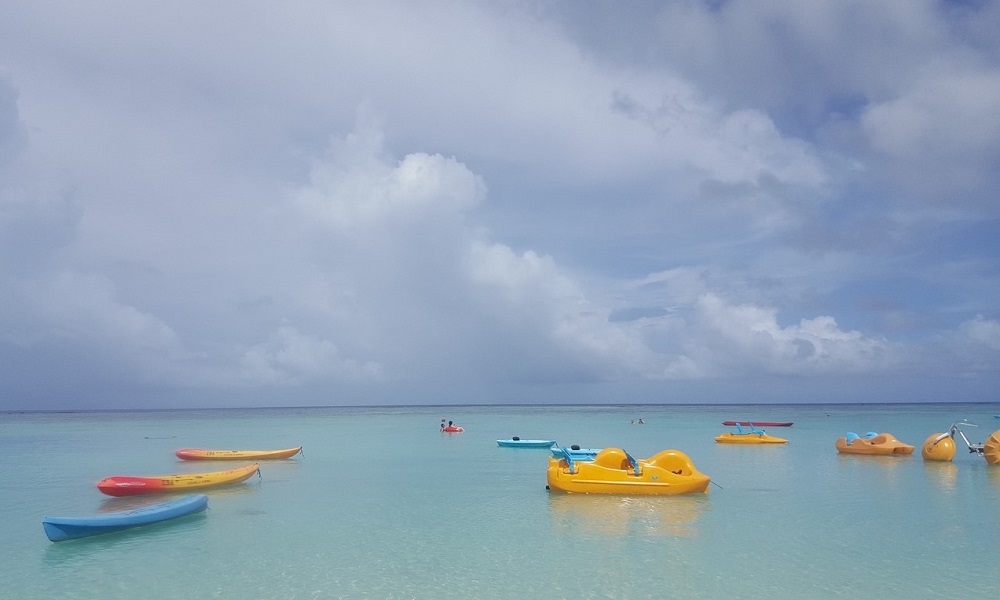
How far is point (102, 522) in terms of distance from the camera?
48.3 ft

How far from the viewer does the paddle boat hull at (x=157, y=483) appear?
20.0 m

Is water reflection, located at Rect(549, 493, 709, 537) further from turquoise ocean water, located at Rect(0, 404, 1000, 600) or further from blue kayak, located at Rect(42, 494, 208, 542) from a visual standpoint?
blue kayak, located at Rect(42, 494, 208, 542)

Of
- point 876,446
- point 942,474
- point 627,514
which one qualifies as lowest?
point 942,474

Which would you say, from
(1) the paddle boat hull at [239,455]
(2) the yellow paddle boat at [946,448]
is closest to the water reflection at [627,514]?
(2) the yellow paddle boat at [946,448]

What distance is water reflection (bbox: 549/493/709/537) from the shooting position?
15359 millimetres

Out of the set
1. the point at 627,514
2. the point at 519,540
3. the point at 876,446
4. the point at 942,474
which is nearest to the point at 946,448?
the point at 876,446

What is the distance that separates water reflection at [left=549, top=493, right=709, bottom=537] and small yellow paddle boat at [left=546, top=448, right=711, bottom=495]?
0.22 metres

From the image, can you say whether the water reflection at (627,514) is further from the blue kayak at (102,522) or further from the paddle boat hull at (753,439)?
the paddle boat hull at (753,439)

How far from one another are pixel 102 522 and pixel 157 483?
6146 mm

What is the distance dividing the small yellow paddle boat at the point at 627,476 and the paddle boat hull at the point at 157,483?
10.4 metres

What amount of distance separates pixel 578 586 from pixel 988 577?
7054mm

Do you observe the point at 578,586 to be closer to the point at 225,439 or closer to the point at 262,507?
the point at 262,507

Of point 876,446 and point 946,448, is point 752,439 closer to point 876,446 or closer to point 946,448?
point 876,446

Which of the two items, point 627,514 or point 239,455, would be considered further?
point 239,455
